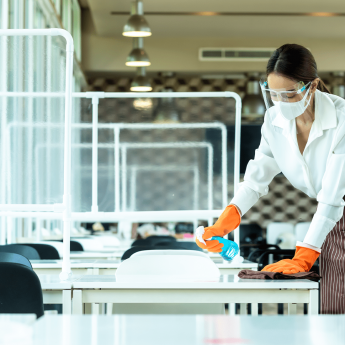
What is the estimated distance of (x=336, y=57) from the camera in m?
8.07

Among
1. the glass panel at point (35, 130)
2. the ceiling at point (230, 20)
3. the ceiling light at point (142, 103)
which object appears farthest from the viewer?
the ceiling at point (230, 20)

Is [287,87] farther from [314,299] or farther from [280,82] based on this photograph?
[314,299]

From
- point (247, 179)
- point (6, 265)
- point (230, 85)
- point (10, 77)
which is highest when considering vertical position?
point (230, 85)

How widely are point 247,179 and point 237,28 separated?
20.0ft

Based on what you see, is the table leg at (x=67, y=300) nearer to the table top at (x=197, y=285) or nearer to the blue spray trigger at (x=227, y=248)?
the table top at (x=197, y=285)

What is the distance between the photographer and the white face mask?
1.47 m

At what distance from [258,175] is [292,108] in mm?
282

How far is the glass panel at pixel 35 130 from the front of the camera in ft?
6.02

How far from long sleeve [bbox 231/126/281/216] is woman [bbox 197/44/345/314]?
0.08 metres

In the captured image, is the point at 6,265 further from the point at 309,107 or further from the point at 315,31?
the point at 315,31

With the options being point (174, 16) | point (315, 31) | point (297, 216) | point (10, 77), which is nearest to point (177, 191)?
point (10, 77)

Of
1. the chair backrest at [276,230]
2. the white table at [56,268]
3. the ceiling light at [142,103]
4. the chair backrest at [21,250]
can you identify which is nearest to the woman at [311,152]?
the white table at [56,268]

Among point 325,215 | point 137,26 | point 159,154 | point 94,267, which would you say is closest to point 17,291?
point 325,215

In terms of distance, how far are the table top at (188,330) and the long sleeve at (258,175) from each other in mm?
947
